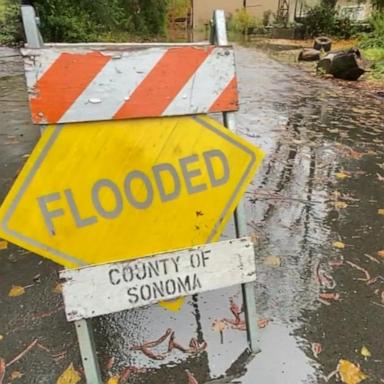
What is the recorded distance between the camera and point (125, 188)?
199 centimetres

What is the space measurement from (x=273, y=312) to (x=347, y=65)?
30.5 ft

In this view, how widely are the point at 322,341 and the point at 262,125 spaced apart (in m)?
4.65

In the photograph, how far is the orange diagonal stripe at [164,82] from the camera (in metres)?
1.88

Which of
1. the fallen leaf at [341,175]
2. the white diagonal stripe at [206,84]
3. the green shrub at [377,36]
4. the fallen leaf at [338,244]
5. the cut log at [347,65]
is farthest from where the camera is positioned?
the green shrub at [377,36]

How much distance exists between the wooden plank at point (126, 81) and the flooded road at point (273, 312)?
1.28 meters

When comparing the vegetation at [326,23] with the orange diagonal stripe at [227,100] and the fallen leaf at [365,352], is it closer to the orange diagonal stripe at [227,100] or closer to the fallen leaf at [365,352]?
the fallen leaf at [365,352]

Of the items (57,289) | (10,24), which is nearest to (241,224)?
(57,289)

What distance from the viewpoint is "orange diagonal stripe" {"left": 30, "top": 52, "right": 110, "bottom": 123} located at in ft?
5.75

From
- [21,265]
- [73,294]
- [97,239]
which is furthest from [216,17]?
[21,265]

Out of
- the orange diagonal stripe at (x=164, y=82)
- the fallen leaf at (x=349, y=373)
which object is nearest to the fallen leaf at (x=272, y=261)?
the fallen leaf at (x=349, y=373)

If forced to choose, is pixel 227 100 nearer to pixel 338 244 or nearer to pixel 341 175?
pixel 338 244

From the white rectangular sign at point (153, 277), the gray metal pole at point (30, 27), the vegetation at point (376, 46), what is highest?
the gray metal pole at point (30, 27)

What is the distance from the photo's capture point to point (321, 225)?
12.1 ft

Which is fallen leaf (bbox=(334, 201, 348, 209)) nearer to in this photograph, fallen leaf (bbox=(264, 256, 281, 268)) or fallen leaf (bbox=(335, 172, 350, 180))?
fallen leaf (bbox=(335, 172, 350, 180))
